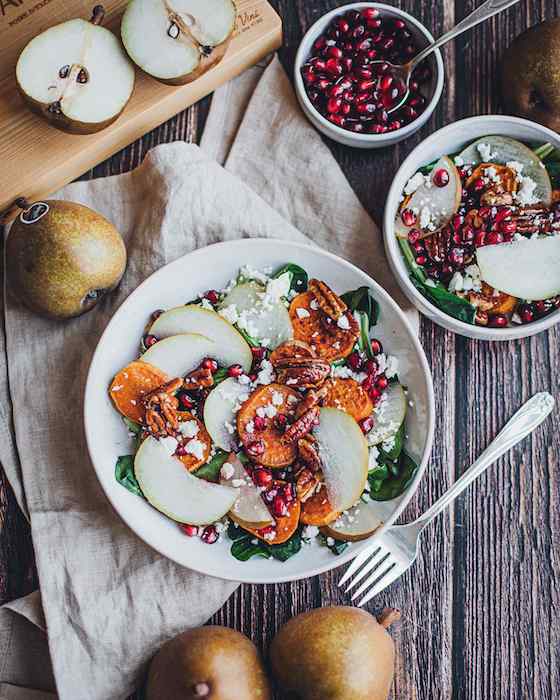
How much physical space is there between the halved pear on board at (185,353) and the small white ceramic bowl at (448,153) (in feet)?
1.63

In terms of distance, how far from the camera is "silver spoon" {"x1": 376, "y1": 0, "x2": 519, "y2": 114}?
222 cm

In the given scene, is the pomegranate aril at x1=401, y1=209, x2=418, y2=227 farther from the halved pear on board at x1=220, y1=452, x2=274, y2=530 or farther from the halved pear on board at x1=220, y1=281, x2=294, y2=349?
the halved pear on board at x1=220, y1=452, x2=274, y2=530

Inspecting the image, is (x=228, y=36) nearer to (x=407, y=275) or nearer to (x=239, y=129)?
(x=239, y=129)

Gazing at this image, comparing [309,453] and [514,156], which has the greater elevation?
[514,156]

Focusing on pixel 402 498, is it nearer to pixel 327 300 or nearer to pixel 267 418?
pixel 267 418

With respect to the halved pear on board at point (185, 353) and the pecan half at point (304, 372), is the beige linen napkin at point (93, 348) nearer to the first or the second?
the halved pear on board at point (185, 353)

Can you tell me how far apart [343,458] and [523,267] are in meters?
0.71

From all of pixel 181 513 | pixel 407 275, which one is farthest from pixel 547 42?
pixel 181 513

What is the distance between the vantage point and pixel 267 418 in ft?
6.74

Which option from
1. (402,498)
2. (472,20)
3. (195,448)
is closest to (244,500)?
(195,448)

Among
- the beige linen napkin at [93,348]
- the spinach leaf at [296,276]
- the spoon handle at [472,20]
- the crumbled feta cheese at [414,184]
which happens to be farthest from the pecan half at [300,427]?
the spoon handle at [472,20]

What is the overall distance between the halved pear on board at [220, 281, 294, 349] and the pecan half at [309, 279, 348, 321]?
9 cm

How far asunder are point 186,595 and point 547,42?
1.77 m

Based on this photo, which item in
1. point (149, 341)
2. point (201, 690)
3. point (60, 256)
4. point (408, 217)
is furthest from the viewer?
point (408, 217)
